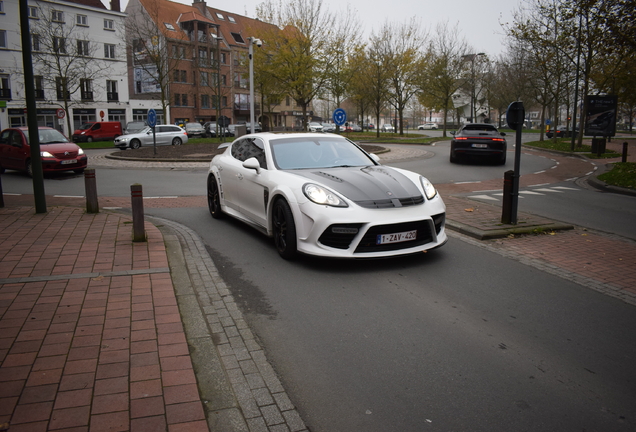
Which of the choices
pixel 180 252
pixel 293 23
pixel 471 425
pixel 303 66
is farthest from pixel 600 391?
pixel 293 23

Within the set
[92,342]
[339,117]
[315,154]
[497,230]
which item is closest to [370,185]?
[315,154]

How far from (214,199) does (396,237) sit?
4032 mm

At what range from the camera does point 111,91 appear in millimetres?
54781

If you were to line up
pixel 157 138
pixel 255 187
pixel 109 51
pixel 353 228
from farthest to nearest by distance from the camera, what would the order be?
1. pixel 109 51
2. pixel 157 138
3. pixel 255 187
4. pixel 353 228

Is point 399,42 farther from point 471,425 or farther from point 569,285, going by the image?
point 471,425

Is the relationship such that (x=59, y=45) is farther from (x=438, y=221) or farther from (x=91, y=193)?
(x=438, y=221)

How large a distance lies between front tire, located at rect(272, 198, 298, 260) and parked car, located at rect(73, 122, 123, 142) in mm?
38612

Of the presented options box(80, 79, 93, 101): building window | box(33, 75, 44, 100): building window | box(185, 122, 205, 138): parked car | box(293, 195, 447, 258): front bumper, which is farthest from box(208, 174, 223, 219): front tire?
box(80, 79, 93, 101): building window

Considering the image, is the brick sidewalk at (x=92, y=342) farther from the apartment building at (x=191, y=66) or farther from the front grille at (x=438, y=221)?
the apartment building at (x=191, y=66)

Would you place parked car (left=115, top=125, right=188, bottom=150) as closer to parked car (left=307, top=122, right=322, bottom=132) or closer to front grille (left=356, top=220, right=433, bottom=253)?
parked car (left=307, top=122, right=322, bottom=132)

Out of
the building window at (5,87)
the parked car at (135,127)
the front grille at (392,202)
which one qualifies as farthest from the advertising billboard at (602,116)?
the building window at (5,87)

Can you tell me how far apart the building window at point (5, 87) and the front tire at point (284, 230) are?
49.6 m

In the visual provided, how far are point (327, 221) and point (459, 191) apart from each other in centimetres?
781

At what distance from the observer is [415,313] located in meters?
4.54
